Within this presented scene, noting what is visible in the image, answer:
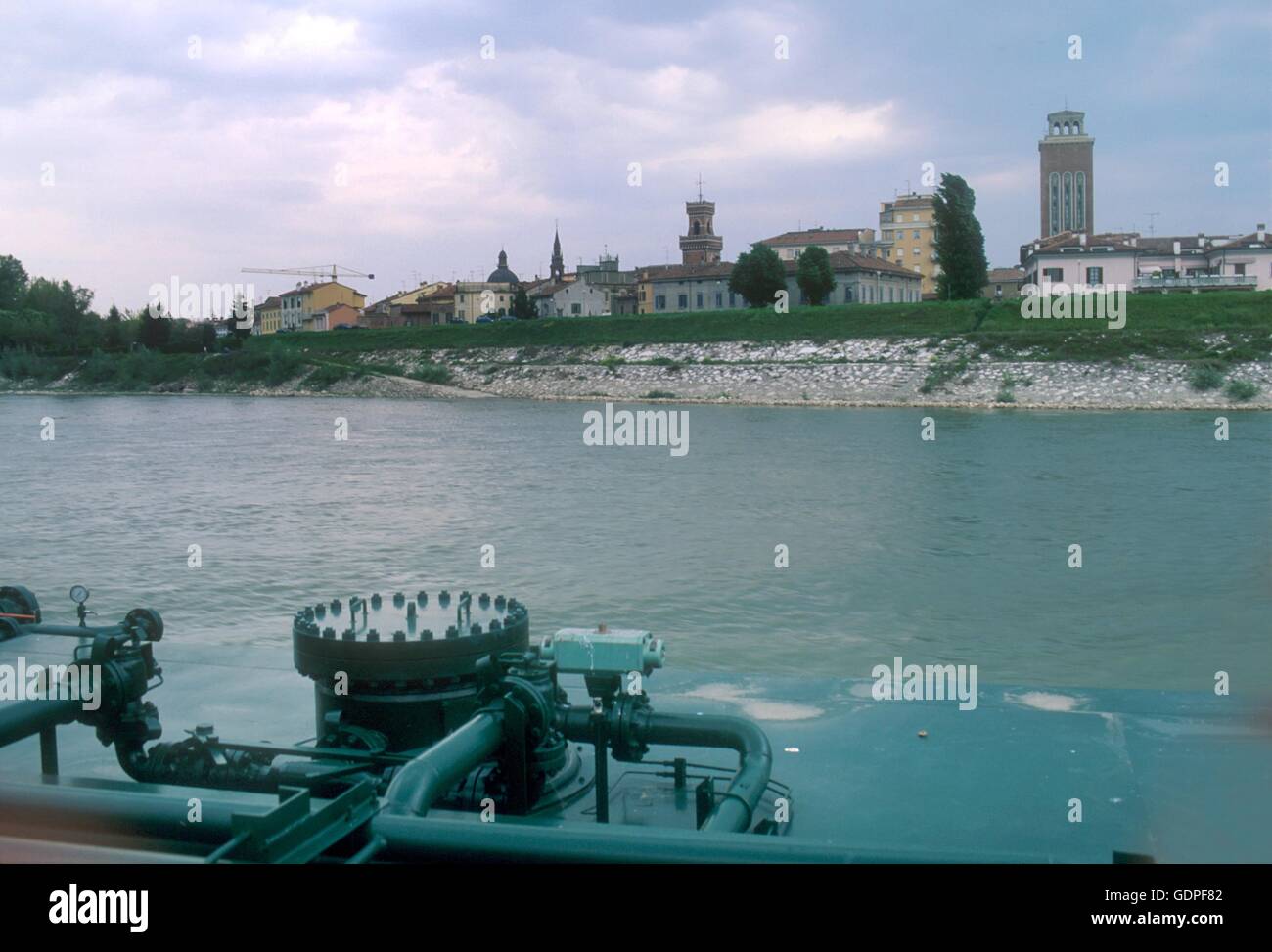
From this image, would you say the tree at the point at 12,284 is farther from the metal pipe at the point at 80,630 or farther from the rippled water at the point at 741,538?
the metal pipe at the point at 80,630

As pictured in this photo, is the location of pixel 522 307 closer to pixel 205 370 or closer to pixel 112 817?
pixel 205 370

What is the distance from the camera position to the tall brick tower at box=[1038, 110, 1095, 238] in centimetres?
12144

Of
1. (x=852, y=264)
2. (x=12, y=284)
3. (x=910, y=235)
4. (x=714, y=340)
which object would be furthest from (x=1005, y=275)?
(x=12, y=284)

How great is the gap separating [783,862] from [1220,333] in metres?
52.3

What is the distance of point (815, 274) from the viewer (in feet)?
236

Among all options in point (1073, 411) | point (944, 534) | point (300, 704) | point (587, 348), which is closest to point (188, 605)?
point (300, 704)

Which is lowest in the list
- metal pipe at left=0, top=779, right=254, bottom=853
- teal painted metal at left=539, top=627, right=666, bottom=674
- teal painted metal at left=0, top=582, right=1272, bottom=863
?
teal painted metal at left=0, top=582, right=1272, bottom=863

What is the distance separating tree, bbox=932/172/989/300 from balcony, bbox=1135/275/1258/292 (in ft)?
41.0

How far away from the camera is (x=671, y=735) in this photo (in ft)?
9.93

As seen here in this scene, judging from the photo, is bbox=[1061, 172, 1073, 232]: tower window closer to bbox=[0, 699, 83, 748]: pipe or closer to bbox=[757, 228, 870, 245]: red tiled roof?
bbox=[757, 228, 870, 245]: red tiled roof

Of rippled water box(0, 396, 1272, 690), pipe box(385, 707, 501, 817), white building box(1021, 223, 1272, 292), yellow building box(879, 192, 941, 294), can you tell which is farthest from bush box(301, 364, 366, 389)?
pipe box(385, 707, 501, 817)

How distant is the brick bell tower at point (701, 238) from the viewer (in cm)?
10250

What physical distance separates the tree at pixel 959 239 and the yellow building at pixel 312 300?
193 feet

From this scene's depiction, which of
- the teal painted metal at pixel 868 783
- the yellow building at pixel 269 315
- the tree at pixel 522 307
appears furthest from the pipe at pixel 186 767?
the yellow building at pixel 269 315
